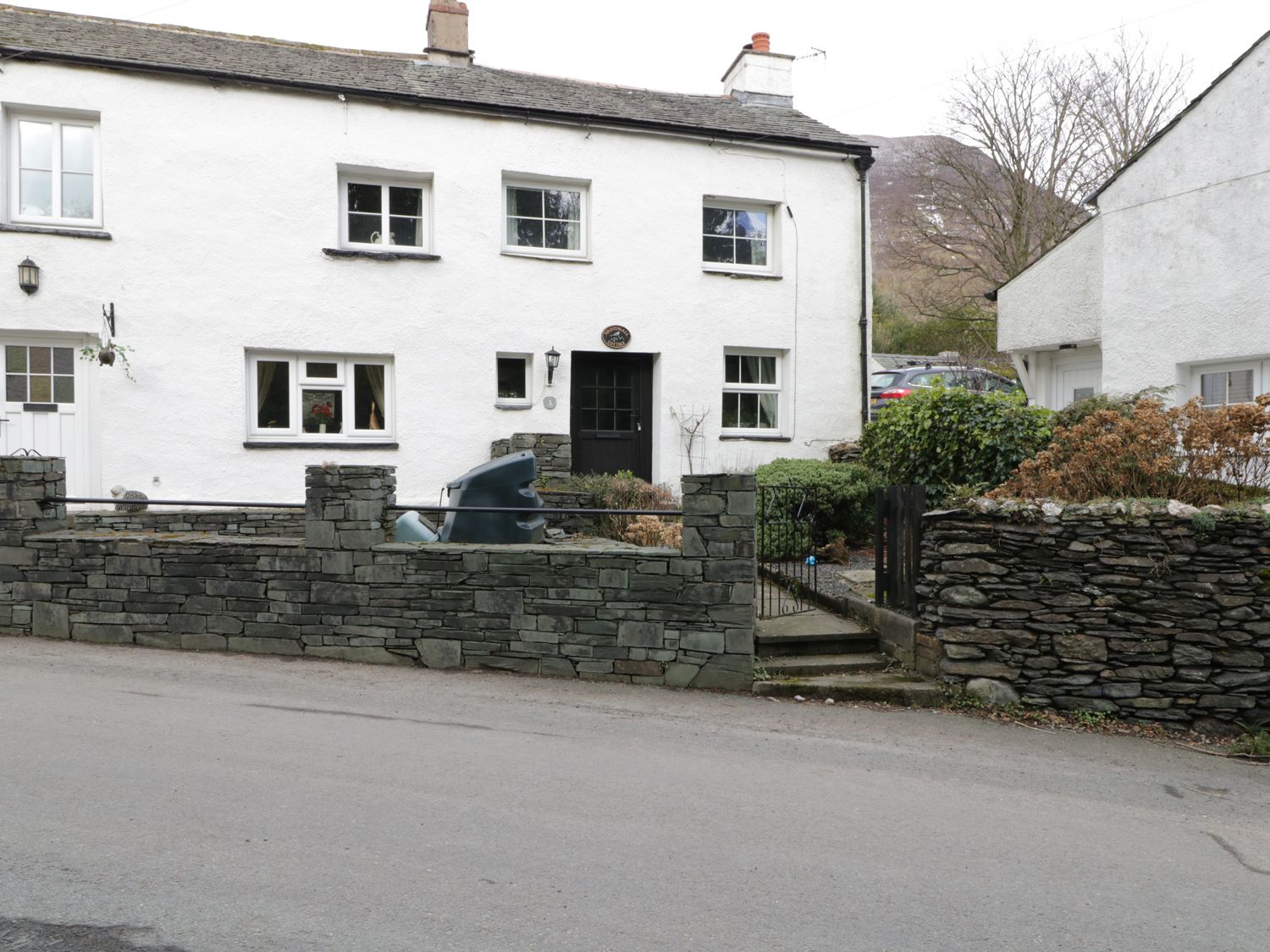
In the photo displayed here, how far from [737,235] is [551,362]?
152 inches

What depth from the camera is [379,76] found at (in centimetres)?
1348

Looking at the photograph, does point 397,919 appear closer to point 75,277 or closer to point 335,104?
point 75,277

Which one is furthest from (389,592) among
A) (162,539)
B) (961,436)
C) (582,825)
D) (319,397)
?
(961,436)

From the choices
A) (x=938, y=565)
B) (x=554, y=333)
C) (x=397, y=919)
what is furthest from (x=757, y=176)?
(x=397, y=919)

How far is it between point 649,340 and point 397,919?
36.8 feet

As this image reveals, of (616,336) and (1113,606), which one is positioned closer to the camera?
(1113,606)

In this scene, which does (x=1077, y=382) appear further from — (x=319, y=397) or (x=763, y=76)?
(x=319, y=397)

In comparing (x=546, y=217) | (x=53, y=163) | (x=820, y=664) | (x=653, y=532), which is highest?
(x=53, y=163)

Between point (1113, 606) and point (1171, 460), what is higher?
point (1171, 460)

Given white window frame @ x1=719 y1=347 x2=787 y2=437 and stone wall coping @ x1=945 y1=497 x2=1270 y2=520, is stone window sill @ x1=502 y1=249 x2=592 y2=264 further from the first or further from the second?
stone wall coping @ x1=945 y1=497 x2=1270 y2=520

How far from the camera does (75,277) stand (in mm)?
11586

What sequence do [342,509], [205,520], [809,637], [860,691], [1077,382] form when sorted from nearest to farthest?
[860,691] < [342,509] < [809,637] < [205,520] < [1077,382]

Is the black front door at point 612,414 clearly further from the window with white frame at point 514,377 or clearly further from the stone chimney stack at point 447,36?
the stone chimney stack at point 447,36

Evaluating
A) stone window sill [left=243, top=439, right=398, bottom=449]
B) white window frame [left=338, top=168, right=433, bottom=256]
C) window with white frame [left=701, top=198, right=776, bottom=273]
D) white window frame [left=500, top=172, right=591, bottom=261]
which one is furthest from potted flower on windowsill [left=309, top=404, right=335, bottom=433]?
window with white frame [left=701, top=198, right=776, bottom=273]
